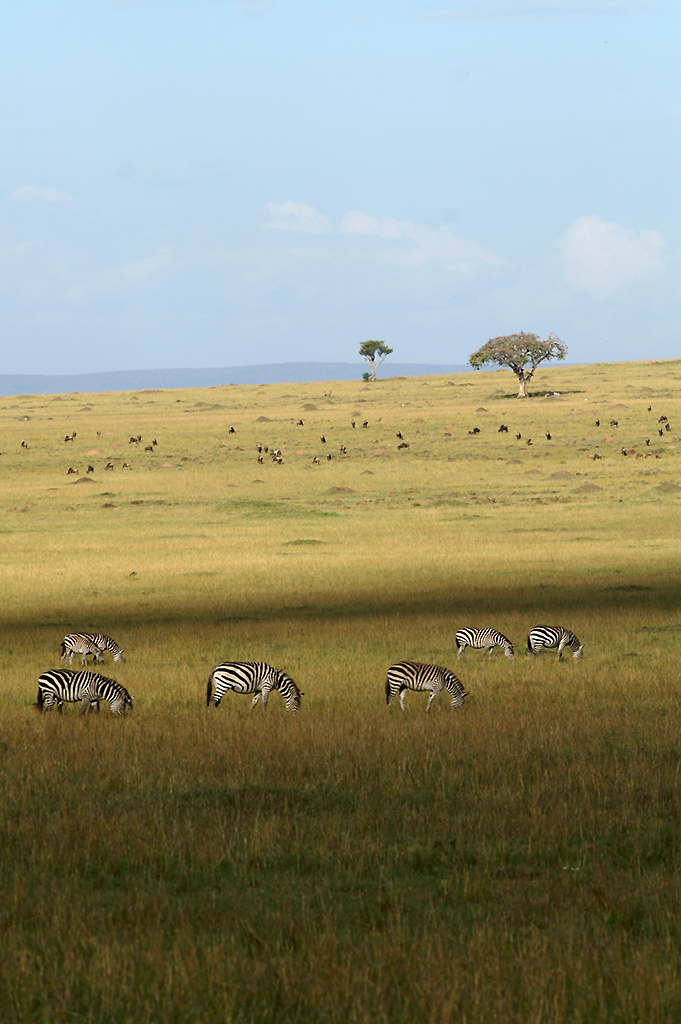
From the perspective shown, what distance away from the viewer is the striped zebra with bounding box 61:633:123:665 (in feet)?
70.0

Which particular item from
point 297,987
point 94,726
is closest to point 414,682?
point 94,726

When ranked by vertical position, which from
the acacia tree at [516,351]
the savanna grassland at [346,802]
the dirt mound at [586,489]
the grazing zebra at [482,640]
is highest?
the acacia tree at [516,351]

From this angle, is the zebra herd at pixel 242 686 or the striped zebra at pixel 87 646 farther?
the striped zebra at pixel 87 646

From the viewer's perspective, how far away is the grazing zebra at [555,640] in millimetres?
20969

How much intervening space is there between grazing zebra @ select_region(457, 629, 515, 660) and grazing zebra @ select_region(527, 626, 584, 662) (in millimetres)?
511

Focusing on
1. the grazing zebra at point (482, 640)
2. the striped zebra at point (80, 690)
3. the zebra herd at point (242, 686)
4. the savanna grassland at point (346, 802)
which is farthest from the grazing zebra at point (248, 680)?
the grazing zebra at point (482, 640)

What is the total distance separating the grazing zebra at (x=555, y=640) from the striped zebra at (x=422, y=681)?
15.7 feet

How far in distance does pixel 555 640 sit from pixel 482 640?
1.44m

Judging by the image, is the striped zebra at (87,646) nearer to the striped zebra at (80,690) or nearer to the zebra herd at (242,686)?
the zebra herd at (242,686)

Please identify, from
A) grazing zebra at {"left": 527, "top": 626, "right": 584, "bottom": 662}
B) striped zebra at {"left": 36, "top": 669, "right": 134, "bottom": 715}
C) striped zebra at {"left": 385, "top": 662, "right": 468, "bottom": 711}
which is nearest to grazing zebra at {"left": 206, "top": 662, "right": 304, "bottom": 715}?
striped zebra at {"left": 36, "top": 669, "right": 134, "bottom": 715}

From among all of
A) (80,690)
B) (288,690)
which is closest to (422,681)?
(288,690)

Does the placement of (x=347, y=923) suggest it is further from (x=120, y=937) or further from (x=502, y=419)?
(x=502, y=419)

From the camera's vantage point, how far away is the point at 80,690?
53.7 ft

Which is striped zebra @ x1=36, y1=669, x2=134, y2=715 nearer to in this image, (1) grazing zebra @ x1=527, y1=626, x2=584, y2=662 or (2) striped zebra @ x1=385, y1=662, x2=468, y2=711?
(2) striped zebra @ x1=385, y1=662, x2=468, y2=711
